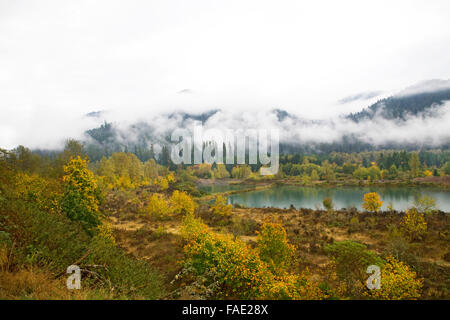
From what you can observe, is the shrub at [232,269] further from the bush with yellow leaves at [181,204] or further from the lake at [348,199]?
the lake at [348,199]

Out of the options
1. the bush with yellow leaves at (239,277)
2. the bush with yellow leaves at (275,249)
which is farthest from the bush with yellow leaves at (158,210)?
the bush with yellow leaves at (239,277)

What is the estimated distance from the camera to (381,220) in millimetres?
35219

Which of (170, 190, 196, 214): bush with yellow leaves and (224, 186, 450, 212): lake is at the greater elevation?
(170, 190, 196, 214): bush with yellow leaves

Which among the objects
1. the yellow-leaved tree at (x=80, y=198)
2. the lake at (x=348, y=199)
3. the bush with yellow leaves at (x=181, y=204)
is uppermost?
the yellow-leaved tree at (x=80, y=198)

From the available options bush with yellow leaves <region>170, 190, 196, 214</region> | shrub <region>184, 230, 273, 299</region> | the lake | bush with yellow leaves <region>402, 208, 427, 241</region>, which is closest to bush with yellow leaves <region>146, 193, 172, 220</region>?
bush with yellow leaves <region>170, 190, 196, 214</region>

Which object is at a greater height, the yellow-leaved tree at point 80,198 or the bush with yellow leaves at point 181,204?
the yellow-leaved tree at point 80,198

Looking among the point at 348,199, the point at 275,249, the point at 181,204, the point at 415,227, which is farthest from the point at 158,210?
the point at 348,199

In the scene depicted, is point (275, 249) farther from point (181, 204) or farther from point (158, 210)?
point (158, 210)

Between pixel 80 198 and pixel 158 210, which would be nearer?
pixel 80 198

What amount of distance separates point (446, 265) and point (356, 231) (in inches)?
460

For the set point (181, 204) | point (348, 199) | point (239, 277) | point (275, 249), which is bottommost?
point (348, 199)

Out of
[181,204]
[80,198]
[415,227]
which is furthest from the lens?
[181,204]

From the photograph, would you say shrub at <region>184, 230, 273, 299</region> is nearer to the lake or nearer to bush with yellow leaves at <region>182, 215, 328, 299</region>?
bush with yellow leaves at <region>182, 215, 328, 299</region>
